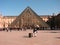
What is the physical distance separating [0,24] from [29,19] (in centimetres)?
1988

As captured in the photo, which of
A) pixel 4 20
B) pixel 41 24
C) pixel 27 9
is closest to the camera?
pixel 41 24

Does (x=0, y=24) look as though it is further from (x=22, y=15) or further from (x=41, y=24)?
(x=41, y=24)

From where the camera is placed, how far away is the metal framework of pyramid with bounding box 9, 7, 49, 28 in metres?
112

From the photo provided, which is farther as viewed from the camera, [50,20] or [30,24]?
[50,20]

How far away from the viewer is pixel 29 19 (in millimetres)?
119562

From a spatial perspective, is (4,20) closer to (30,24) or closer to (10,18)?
(10,18)

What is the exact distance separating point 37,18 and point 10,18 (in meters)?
35.5

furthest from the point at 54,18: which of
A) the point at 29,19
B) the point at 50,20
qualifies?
the point at 29,19

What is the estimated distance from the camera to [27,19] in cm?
11988

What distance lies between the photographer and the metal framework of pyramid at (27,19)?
112 meters

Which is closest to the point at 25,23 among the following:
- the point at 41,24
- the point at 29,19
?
the point at 29,19

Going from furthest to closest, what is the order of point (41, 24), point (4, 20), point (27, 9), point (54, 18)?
point (4, 20) < point (54, 18) < point (27, 9) < point (41, 24)

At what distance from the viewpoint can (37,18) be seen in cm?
11238

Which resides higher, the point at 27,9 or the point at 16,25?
the point at 27,9
